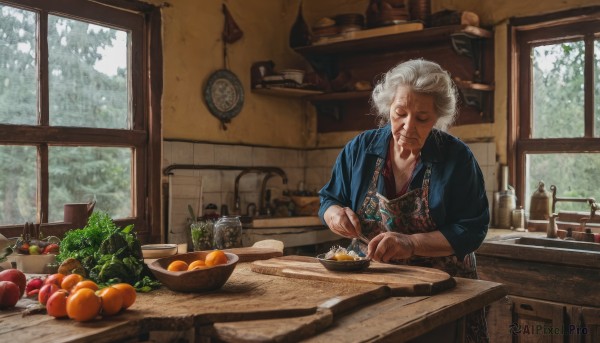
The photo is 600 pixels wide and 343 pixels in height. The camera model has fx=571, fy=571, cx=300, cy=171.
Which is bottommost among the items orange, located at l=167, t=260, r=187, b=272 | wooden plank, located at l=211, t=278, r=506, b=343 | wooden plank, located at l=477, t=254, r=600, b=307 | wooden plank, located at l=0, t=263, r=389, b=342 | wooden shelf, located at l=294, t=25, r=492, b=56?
wooden plank, located at l=477, t=254, r=600, b=307

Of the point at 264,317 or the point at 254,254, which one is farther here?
the point at 254,254

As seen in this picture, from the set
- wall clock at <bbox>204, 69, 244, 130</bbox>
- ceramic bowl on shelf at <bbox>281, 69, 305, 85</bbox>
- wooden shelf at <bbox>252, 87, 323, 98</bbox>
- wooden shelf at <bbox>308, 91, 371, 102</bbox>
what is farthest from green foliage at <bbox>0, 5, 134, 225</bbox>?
wooden shelf at <bbox>308, 91, 371, 102</bbox>

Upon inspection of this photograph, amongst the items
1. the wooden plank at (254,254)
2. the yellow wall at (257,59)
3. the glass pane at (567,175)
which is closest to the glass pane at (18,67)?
the yellow wall at (257,59)

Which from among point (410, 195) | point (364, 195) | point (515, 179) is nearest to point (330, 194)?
point (364, 195)

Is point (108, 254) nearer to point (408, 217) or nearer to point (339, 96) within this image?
point (408, 217)

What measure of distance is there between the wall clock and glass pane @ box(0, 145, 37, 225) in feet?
4.86

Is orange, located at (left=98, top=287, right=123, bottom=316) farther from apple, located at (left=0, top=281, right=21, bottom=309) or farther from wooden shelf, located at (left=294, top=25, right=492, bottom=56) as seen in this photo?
wooden shelf, located at (left=294, top=25, right=492, bottom=56)

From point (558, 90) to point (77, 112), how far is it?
3.30 meters

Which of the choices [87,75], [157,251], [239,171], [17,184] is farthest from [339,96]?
[157,251]

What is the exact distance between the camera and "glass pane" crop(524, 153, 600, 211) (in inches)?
155

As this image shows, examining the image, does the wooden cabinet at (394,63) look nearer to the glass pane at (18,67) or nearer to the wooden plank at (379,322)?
the glass pane at (18,67)

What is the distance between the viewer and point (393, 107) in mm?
2287

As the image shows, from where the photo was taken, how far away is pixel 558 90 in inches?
161

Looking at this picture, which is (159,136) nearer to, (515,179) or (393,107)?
(393,107)
